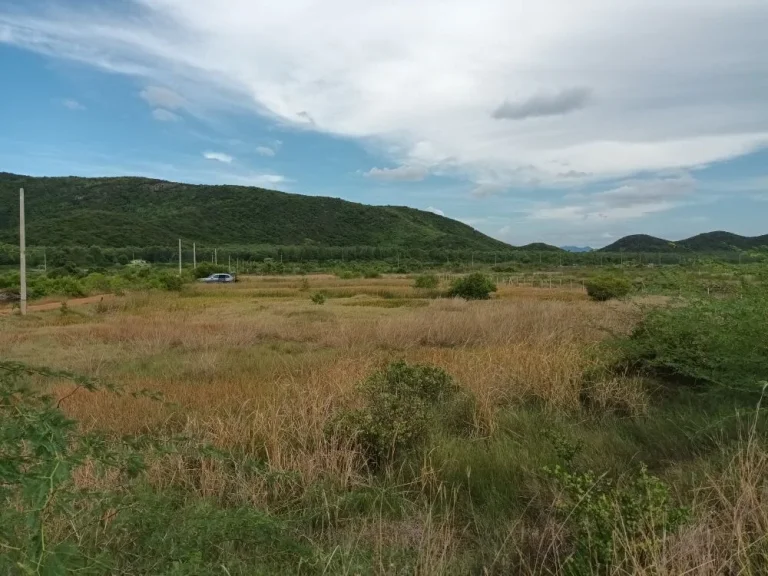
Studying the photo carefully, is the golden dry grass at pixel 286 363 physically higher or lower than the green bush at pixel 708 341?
lower

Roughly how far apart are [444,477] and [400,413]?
3.44ft

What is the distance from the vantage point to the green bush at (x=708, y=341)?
5241 mm

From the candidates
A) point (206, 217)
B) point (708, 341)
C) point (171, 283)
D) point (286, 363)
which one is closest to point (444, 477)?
point (708, 341)

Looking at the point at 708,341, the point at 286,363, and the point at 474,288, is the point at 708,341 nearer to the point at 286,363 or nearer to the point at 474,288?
the point at 286,363

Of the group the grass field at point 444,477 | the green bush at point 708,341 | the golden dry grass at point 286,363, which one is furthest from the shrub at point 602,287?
the green bush at point 708,341

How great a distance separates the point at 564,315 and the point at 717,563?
12.0m

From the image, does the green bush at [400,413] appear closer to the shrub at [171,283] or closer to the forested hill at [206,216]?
the shrub at [171,283]

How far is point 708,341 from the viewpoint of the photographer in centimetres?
598

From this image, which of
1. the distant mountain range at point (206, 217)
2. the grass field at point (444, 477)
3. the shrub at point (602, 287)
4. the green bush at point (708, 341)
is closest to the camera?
the grass field at point (444, 477)

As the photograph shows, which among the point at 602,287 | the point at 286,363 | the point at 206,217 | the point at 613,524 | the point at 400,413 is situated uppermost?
the point at 206,217

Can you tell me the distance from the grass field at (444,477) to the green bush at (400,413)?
11 cm

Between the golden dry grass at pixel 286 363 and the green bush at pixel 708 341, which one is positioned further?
the golden dry grass at pixel 286 363

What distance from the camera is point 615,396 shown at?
22.1ft

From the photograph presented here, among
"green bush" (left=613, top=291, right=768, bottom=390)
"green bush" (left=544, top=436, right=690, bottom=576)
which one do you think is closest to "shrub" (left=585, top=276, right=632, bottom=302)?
"green bush" (left=613, top=291, right=768, bottom=390)
